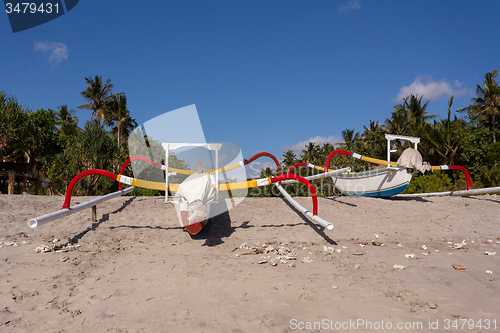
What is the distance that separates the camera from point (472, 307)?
289 cm

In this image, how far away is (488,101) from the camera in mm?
26656

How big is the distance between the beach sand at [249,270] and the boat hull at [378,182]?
1.42 m

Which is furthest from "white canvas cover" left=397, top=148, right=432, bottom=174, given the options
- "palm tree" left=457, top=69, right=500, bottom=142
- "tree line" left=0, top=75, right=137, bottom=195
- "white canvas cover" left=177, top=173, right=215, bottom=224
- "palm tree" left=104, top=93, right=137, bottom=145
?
"palm tree" left=104, top=93, right=137, bottom=145

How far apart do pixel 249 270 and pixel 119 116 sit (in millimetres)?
36001

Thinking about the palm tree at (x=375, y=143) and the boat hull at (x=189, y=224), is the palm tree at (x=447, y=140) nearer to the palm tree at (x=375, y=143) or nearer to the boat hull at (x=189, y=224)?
the palm tree at (x=375, y=143)

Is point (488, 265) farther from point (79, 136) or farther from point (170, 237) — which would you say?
point (79, 136)

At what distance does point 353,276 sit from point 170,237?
377 centimetres

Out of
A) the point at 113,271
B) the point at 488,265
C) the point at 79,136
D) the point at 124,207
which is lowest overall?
the point at 488,265

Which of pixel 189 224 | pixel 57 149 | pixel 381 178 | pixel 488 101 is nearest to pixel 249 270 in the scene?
pixel 189 224

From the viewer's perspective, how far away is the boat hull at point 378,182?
30.2ft

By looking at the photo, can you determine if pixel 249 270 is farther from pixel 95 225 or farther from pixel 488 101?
pixel 488 101

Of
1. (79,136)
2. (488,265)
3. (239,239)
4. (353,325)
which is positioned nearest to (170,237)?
(239,239)

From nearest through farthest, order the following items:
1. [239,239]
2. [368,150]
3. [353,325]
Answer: [353,325] → [239,239] → [368,150]

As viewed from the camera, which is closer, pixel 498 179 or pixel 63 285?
pixel 63 285
